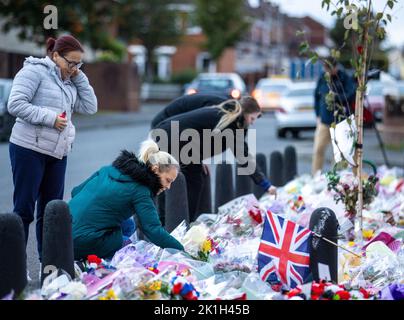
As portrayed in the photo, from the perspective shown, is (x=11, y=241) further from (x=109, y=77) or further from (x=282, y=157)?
(x=109, y=77)

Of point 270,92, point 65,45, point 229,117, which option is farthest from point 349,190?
point 270,92

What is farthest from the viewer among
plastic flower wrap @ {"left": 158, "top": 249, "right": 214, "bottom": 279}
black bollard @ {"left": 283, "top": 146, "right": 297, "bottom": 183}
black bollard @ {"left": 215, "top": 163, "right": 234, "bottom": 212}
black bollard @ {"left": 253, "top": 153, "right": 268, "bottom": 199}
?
black bollard @ {"left": 283, "top": 146, "right": 297, "bottom": 183}

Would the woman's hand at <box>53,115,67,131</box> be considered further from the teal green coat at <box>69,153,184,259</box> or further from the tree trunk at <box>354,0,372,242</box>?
the tree trunk at <box>354,0,372,242</box>

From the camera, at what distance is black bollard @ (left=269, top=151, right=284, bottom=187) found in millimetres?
10466

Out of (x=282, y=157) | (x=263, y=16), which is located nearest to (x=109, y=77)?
(x=282, y=157)

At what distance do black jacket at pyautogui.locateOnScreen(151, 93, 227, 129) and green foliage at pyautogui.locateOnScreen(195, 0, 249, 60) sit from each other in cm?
5146

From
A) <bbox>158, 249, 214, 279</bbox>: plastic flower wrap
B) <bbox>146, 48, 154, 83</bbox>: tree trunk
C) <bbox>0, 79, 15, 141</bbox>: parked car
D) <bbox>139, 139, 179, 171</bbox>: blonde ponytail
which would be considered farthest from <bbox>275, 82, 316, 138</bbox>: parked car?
<bbox>146, 48, 154, 83</bbox>: tree trunk

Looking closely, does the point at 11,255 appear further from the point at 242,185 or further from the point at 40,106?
the point at 242,185

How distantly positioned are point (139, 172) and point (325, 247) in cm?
138

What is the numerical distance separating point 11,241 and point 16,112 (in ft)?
4.77

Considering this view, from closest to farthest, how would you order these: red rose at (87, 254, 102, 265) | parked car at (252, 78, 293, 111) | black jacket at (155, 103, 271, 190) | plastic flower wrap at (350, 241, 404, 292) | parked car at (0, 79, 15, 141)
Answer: red rose at (87, 254, 102, 265)
plastic flower wrap at (350, 241, 404, 292)
black jacket at (155, 103, 271, 190)
parked car at (0, 79, 15, 141)
parked car at (252, 78, 293, 111)

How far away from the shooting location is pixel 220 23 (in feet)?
197

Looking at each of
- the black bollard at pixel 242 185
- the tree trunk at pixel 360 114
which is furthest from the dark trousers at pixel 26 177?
the black bollard at pixel 242 185
